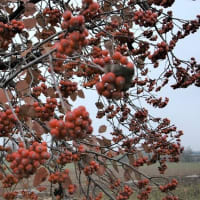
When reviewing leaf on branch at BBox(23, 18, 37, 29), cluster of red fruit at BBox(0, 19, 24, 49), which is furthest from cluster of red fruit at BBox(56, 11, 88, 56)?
leaf on branch at BBox(23, 18, 37, 29)

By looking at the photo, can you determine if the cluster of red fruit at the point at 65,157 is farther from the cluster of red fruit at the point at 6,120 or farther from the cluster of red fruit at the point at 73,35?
the cluster of red fruit at the point at 73,35

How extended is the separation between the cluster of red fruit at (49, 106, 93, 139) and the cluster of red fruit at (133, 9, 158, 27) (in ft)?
6.38

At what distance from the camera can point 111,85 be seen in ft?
2.72

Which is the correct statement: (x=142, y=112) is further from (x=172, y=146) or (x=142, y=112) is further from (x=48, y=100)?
(x=48, y=100)

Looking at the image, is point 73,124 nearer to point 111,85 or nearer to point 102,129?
point 111,85

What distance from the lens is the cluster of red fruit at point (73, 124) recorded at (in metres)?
0.88

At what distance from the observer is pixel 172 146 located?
3479 millimetres

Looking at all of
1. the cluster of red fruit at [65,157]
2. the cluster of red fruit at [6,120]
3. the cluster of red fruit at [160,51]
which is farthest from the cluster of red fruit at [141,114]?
the cluster of red fruit at [6,120]

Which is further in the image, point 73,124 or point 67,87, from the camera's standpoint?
point 67,87

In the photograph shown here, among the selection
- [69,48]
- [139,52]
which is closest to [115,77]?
[69,48]

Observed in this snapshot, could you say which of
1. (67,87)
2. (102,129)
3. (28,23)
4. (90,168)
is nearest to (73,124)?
(67,87)

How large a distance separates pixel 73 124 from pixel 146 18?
2.01 m

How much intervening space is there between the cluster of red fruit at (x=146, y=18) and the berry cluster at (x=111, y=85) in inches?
75.6

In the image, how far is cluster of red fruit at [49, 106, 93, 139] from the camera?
0.88 meters
